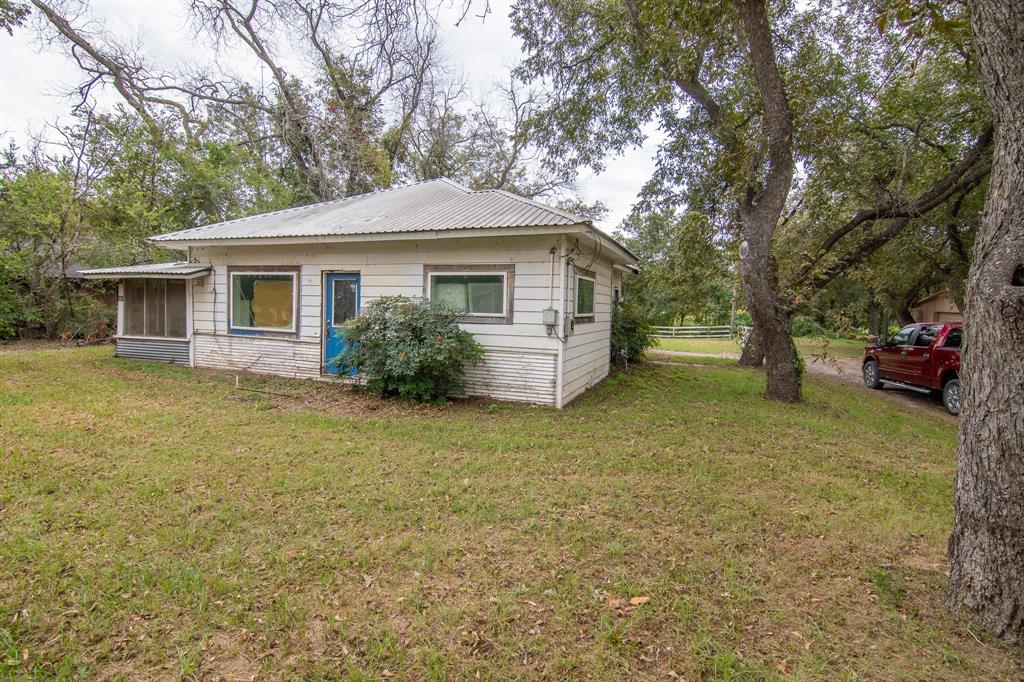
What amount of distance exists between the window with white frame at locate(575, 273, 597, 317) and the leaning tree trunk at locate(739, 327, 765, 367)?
6.80 m

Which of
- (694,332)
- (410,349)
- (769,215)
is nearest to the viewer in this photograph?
(410,349)

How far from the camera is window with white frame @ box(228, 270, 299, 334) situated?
29.1 ft

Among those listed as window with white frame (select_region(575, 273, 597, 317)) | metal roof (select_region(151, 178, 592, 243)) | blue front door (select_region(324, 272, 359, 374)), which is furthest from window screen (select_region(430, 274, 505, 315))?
blue front door (select_region(324, 272, 359, 374))

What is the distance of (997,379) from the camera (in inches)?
94.7

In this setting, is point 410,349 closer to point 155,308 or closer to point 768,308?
point 768,308

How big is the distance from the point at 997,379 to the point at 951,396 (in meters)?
8.28

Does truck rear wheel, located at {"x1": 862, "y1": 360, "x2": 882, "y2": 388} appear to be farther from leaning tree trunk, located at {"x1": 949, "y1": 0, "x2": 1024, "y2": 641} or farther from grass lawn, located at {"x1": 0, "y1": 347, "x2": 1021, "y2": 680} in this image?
leaning tree trunk, located at {"x1": 949, "y1": 0, "x2": 1024, "y2": 641}

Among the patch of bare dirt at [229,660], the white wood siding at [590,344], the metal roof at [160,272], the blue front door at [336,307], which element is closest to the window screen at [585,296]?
the white wood siding at [590,344]

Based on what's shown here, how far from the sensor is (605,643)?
2354 millimetres

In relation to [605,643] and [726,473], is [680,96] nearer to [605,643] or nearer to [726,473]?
[726,473]

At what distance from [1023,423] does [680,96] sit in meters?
10.1

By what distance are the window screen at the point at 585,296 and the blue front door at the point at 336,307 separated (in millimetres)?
3852

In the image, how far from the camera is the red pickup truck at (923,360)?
8.72 m

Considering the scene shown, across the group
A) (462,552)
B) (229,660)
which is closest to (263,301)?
(462,552)
